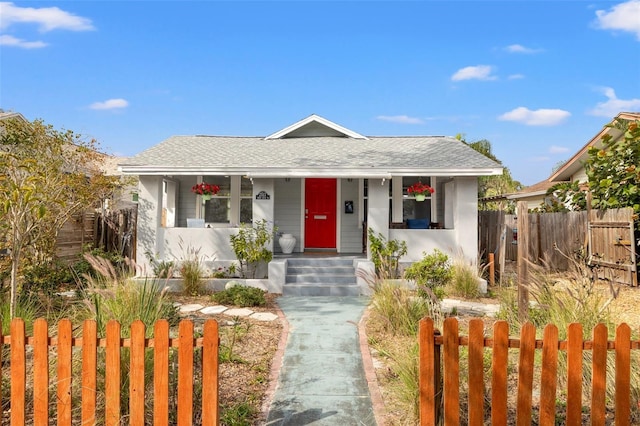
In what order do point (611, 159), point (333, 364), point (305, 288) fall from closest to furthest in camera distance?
1. point (333, 364)
2. point (305, 288)
3. point (611, 159)

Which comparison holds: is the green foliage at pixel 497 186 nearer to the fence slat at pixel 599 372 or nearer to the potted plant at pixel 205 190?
the potted plant at pixel 205 190

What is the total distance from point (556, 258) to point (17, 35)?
19.6 metres

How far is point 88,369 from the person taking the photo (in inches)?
107

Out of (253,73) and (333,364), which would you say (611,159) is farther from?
(253,73)

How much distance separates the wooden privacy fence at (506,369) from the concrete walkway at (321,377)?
2.96 feet

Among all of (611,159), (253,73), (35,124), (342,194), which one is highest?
(253,73)

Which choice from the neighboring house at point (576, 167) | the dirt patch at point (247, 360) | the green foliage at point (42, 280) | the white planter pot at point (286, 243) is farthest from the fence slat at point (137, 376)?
the neighboring house at point (576, 167)

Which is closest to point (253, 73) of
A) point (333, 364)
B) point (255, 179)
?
point (255, 179)

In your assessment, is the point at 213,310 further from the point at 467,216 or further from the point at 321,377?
the point at 467,216

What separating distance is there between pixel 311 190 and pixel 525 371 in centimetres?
1057

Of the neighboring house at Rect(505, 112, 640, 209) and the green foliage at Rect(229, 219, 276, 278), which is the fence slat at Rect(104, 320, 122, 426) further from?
the neighboring house at Rect(505, 112, 640, 209)

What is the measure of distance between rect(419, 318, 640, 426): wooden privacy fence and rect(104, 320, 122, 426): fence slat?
214 centimetres

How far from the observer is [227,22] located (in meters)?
12.9

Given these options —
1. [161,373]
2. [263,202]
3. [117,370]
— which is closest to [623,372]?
[161,373]
